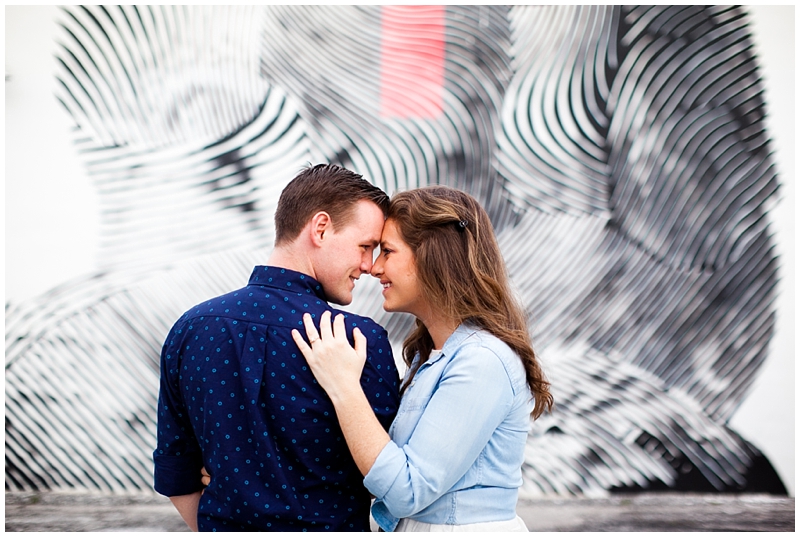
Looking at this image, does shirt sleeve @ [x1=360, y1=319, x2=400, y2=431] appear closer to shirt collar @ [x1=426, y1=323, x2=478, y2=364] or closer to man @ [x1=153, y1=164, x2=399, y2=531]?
man @ [x1=153, y1=164, x2=399, y2=531]

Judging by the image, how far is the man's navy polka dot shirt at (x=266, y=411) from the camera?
1.33m

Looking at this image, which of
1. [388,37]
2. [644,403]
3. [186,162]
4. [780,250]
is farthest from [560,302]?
[186,162]

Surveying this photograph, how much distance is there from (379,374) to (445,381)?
0.16 meters

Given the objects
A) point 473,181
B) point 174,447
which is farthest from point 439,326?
point 473,181

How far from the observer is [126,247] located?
3773mm

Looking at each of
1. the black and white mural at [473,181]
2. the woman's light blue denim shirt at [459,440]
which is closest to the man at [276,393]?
the woman's light blue denim shirt at [459,440]

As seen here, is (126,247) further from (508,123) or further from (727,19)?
(727,19)

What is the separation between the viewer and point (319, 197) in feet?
4.94

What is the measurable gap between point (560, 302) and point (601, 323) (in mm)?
283

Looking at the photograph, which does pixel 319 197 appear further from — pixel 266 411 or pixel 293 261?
pixel 266 411

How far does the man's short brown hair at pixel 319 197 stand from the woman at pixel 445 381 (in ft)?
0.41

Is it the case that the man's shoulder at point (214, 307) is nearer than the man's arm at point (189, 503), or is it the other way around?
the man's shoulder at point (214, 307)

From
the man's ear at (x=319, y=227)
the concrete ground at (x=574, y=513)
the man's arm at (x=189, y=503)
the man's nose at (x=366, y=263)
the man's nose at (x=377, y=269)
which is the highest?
the man's ear at (x=319, y=227)

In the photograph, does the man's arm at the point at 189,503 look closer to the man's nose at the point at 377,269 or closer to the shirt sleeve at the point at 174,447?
the shirt sleeve at the point at 174,447
